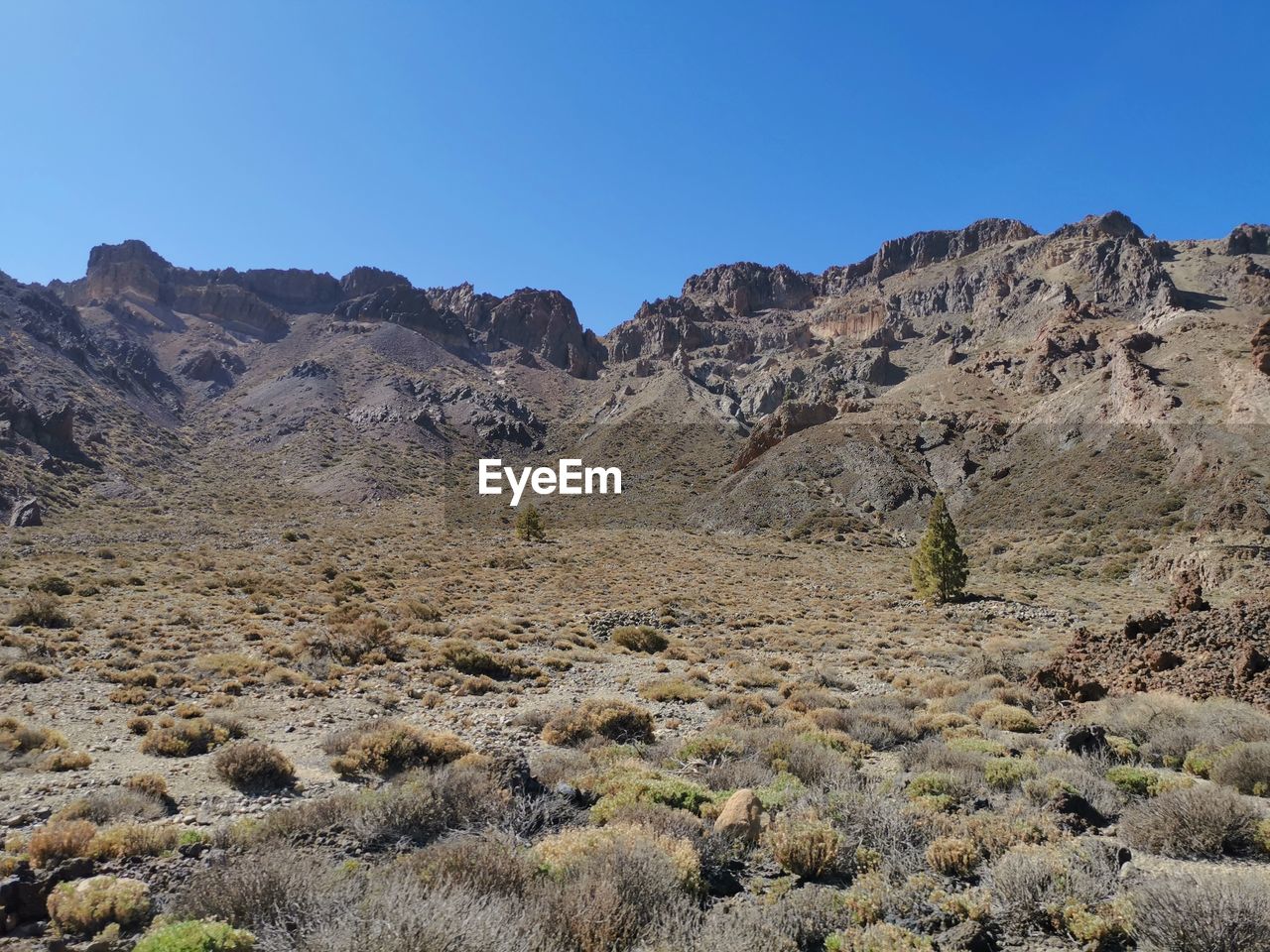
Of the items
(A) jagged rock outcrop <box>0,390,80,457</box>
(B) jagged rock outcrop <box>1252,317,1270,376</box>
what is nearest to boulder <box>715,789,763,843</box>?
(B) jagged rock outcrop <box>1252,317,1270,376</box>

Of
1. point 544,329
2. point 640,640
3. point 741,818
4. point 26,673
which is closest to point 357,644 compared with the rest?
point 26,673

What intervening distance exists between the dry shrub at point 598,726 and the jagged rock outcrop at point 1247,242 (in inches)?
6237

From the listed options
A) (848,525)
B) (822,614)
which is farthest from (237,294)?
(822,614)

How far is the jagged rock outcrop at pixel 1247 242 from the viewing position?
11725cm

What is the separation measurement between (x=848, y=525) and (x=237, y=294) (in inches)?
5592

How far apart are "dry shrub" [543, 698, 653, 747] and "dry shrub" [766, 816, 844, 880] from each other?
4886mm

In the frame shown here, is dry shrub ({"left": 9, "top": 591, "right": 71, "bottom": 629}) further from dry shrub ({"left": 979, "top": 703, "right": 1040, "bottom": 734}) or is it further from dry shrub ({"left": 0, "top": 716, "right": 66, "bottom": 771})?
dry shrub ({"left": 979, "top": 703, "right": 1040, "bottom": 734})

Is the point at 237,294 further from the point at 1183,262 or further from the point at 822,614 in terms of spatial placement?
the point at 1183,262

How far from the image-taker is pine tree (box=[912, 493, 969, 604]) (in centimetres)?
2948

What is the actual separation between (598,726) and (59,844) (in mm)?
6731

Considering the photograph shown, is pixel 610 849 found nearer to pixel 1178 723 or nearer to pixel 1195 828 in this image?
pixel 1195 828

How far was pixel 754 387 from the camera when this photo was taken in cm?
10850

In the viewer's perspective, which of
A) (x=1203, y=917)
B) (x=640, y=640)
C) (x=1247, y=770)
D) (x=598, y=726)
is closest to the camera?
(x=1203, y=917)

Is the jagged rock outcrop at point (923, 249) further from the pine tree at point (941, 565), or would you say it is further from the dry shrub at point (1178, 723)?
the dry shrub at point (1178, 723)
